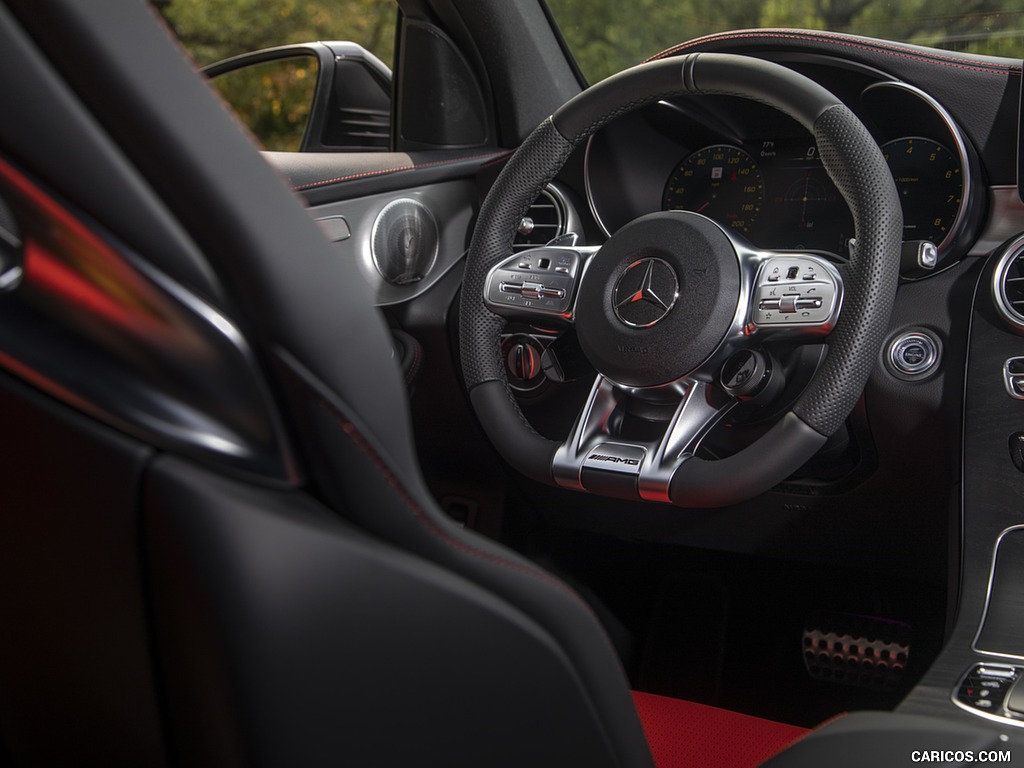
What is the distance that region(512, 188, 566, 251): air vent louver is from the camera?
1860mm

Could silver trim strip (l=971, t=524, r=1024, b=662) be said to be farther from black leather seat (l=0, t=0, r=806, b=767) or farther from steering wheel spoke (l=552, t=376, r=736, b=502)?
black leather seat (l=0, t=0, r=806, b=767)

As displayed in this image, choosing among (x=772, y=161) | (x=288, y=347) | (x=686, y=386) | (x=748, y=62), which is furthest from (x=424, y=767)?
(x=772, y=161)

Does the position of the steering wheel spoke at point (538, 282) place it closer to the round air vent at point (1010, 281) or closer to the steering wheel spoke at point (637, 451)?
the steering wheel spoke at point (637, 451)

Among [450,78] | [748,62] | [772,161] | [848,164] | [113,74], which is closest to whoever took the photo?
[113,74]

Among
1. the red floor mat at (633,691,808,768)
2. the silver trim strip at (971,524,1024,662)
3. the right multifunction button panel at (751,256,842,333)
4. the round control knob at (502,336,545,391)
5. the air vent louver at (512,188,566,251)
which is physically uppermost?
the air vent louver at (512,188,566,251)

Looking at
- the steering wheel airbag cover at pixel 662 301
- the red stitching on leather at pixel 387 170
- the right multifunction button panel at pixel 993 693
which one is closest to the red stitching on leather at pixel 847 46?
the steering wheel airbag cover at pixel 662 301

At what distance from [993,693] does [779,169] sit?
3.24 ft

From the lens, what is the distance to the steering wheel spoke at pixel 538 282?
1.53m

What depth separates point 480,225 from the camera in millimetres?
1632

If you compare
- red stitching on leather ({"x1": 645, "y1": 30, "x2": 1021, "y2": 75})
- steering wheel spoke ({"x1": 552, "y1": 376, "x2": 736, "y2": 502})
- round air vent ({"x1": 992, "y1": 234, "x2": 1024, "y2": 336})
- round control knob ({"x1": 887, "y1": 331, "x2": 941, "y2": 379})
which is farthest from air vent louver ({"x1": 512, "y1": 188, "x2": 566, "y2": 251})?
round air vent ({"x1": 992, "y1": 234, "x2": 1024, "y2": 336})

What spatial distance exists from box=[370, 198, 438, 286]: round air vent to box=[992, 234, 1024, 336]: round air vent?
1045mm

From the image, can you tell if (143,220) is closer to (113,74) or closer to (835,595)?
(113,74)

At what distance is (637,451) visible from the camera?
1394 mm

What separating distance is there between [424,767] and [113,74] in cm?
41
